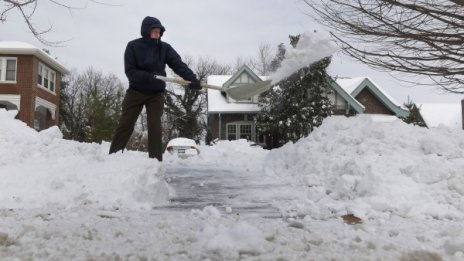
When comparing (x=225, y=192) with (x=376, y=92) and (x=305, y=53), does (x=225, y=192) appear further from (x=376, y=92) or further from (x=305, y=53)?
(x=376, y=92)

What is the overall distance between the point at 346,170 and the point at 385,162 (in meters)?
0.44

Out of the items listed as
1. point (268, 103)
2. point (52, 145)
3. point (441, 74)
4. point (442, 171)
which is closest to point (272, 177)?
point (442, 171)

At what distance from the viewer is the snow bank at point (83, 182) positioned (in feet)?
12.3

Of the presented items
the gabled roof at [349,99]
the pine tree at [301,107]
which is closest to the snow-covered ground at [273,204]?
the pine tree at [301,107]

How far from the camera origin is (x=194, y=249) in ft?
8.21

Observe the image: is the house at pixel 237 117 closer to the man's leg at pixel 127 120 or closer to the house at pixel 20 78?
the house at pixel 20 78

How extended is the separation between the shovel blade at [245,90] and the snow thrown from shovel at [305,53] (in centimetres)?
26

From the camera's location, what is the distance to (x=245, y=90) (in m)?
6.68

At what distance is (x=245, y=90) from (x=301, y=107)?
51.0ft

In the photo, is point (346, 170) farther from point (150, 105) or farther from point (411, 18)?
point (150, 105)

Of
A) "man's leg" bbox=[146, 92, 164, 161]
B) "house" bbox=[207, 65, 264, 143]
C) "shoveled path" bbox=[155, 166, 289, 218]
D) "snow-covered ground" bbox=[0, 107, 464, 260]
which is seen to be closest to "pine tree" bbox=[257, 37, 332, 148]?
"house" bbox=[207, 65, 264, 143]

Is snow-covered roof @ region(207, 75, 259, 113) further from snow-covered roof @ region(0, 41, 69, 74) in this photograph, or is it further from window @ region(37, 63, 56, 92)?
snow-covered roof @ region(0, 41, 69, 74)

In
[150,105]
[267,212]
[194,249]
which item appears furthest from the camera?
[150,105]

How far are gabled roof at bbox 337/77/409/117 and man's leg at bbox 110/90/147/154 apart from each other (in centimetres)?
2275
